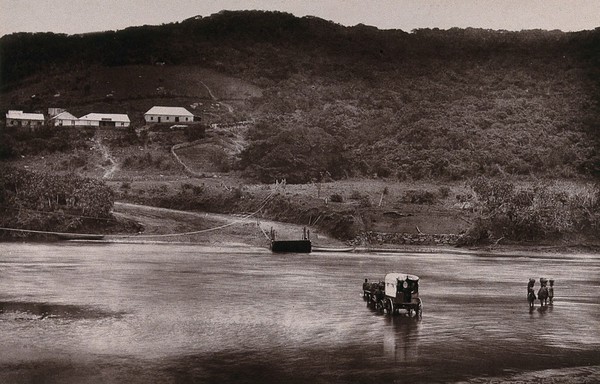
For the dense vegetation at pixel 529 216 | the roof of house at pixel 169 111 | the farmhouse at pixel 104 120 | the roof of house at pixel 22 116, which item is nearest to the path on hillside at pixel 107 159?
the farmhouse at pixel 104 120

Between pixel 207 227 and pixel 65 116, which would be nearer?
pixel 207 227

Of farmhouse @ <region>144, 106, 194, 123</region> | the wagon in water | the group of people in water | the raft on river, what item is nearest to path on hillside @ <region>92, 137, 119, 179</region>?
farmhouse @ <region>144, 106, 194, 123</region>

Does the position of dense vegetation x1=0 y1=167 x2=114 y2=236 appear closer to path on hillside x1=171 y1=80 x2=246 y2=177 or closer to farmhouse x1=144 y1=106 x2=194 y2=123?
path on hillside x1=171 y1=80 x2=246 y2=177

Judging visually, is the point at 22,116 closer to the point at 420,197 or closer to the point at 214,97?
the point at 214,97

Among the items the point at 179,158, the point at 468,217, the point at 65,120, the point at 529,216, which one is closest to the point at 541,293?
the point at 529,216

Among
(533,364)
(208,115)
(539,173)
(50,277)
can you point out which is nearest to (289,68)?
(208,115)

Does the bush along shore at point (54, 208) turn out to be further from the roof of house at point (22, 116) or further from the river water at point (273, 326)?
the roof of house at point (22, 116)

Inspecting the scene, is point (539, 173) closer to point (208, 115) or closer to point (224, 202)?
point (224, 202)

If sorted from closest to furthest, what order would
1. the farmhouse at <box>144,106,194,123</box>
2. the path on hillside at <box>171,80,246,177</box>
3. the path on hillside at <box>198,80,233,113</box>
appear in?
the path on hillside at <box>171,80,246,177</box> < the farmhouse at <box>144,106,194,123</box> < the path on hillside at <box>198,80,233,113</box>
